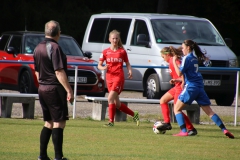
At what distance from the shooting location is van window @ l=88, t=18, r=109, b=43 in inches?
808

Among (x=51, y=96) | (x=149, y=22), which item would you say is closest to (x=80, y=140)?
(x=51, y=96)

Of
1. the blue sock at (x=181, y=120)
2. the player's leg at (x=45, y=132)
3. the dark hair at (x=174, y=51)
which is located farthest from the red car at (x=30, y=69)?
the player's leg at (x=45, y=132)

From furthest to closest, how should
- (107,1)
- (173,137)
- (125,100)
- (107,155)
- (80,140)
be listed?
(107,1) < (125,100) < (173,137) < (80,140) < (107,155)

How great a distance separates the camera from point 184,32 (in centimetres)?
1892

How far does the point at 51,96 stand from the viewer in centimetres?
863

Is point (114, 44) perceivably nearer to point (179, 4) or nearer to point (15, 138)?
point (15, 138)

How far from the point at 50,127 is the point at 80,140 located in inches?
88.5

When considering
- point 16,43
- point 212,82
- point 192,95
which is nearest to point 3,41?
point 16,43

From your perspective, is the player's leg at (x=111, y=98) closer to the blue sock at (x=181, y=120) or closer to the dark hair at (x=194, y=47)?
the blue sock at (x=181, y=120)

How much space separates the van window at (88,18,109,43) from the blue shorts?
8.85 meters

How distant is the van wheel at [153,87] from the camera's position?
18031mm


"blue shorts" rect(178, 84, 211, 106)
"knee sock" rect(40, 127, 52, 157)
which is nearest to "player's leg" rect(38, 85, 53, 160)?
"knee sock" rect(40, 127, 52, 157)

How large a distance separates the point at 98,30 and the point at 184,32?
289 centimetres

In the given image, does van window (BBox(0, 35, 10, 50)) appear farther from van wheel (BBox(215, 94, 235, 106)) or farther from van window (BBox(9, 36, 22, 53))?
van wheel (BBox(215, 94, 235, 106))
